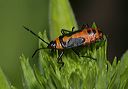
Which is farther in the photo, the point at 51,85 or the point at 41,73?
the point at 41,73

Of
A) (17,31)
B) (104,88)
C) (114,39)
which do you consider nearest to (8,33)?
(17,31)

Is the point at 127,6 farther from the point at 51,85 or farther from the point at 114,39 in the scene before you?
the point at 51,85

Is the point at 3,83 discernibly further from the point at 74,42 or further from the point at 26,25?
the point at 26,25

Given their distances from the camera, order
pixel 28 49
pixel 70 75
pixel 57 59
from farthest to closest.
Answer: pixel 28 49 → pixel 57 59 → pixel 70 75

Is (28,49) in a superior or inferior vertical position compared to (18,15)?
inferior

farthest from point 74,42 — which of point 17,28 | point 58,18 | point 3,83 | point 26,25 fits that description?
point 17,28
